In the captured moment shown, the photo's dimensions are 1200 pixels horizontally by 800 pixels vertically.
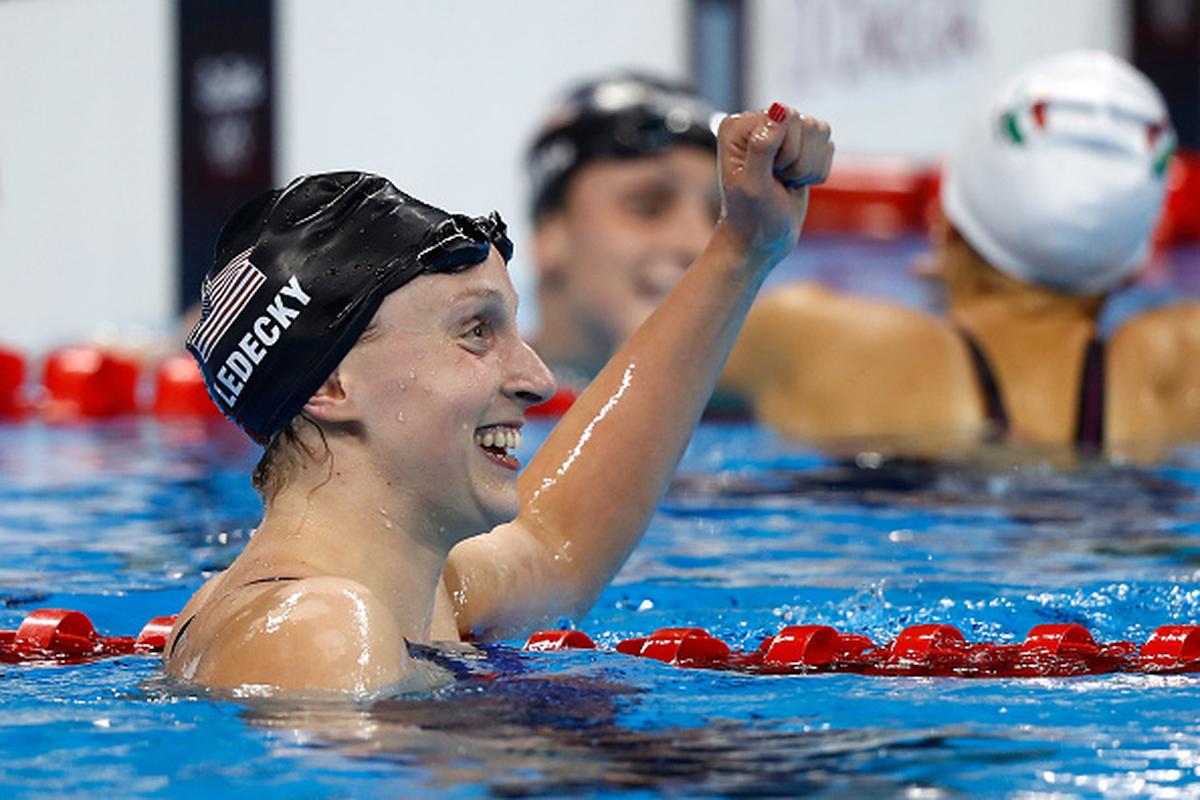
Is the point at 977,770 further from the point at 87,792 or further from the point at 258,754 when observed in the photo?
the point at 87,792

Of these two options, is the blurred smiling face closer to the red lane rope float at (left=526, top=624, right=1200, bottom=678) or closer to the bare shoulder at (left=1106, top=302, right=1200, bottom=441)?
the bare shoulder at (left=1106, top=302, right=1200, bottom=441)

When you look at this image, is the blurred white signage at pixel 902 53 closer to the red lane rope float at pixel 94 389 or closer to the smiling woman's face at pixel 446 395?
the red lane rope float at pixel 94 389

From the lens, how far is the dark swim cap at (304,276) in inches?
90.5

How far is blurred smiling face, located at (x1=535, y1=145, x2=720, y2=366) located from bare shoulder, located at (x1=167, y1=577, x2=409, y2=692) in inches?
185

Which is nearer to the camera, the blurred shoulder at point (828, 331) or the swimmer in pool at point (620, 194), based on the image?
the blurred shoulder at point (828, 331)

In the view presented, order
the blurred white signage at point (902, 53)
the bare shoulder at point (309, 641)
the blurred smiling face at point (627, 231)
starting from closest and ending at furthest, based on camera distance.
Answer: the bare shoulder at point (309, 641), the blurred smiling face at point (627, 231), the blurred white signage at point (902, 53)

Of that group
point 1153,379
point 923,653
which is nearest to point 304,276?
point 923,653

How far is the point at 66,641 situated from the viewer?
110 inches

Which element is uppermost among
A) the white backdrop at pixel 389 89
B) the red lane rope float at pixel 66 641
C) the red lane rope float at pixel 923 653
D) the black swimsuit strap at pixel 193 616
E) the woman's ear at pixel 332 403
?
the woman's ear at pixel 332 403

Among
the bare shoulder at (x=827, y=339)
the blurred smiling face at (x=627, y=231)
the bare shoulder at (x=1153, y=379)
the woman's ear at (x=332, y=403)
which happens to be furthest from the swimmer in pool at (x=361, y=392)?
the blurred smiling face at (x=627, y=231)

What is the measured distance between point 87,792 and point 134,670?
0.63m

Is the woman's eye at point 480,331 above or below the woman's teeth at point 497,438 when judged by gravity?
above

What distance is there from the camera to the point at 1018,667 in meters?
2.56

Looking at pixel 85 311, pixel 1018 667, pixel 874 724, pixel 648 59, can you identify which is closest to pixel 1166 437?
pixel 1018 667
